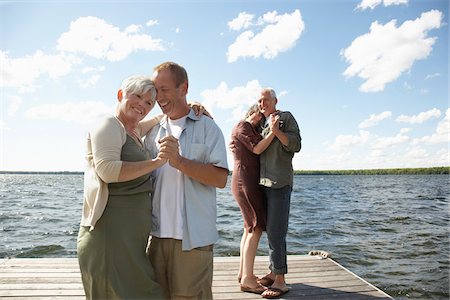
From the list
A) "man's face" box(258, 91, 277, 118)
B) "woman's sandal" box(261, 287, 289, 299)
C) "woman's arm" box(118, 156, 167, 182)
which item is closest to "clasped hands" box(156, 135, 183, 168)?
"woman's arm" box(118, 156, 167, 182)

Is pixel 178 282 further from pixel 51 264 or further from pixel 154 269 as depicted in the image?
pixel 51 264

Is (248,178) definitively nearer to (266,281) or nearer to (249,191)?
(249,191)

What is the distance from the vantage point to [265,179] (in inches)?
149

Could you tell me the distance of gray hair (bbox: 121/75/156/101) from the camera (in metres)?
2.05

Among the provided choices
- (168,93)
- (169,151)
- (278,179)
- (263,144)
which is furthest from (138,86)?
(278,179)

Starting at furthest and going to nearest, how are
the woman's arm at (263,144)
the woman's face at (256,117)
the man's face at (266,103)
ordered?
the woman's face at (256,117)
the man's face at (266,103)
the woman's arm at (263,144)

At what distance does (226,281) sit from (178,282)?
2.19 meters

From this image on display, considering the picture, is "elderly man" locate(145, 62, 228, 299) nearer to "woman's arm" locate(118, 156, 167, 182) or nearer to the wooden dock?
"woman's arm" locate(118, 156, 167, 182)

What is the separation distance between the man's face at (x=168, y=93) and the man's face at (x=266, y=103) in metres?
1.67

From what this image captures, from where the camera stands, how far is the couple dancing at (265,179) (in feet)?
12.3

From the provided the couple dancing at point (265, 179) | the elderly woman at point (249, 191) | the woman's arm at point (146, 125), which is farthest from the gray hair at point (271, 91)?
the woman's arm at point (146, 125)

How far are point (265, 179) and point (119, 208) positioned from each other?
203 centimetres

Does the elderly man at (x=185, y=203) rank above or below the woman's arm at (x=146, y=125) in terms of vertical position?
below

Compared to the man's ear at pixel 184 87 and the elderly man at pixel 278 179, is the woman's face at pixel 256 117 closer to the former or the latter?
the elderly man at pixel 278 179
